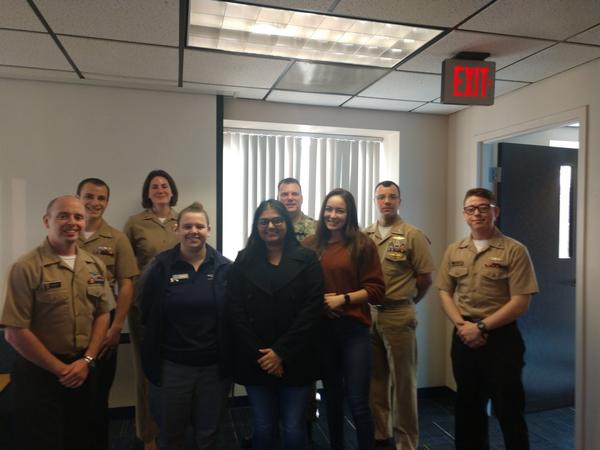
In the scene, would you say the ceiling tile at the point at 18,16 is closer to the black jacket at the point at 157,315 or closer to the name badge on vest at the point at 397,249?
the black jacket at the point at 157,315

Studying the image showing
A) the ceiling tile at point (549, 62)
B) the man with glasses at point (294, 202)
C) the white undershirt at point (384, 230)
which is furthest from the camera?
the man with glasses at point (294, 202)

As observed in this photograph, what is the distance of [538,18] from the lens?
199cm

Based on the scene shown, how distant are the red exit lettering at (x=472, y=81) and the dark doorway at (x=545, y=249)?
42.3 inches

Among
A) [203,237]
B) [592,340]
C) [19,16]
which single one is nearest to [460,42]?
[203,237]

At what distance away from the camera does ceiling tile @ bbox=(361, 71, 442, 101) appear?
287 centimetres

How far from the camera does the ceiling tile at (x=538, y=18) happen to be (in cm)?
187

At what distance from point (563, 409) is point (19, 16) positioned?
14.7ft

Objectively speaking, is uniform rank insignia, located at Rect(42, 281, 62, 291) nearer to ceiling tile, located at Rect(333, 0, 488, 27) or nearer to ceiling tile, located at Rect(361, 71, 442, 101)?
ceiling tile, located at Rect(333, 0, 488, 27)

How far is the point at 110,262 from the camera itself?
2490mm

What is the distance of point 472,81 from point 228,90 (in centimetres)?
170

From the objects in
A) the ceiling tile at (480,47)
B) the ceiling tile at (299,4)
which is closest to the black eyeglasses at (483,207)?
the ceiling tile at (480,47)

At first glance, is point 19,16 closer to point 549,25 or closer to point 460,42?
point 460,42

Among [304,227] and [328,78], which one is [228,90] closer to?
[328,78]

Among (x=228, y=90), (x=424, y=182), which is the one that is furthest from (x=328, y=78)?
(x=424, y=182)
